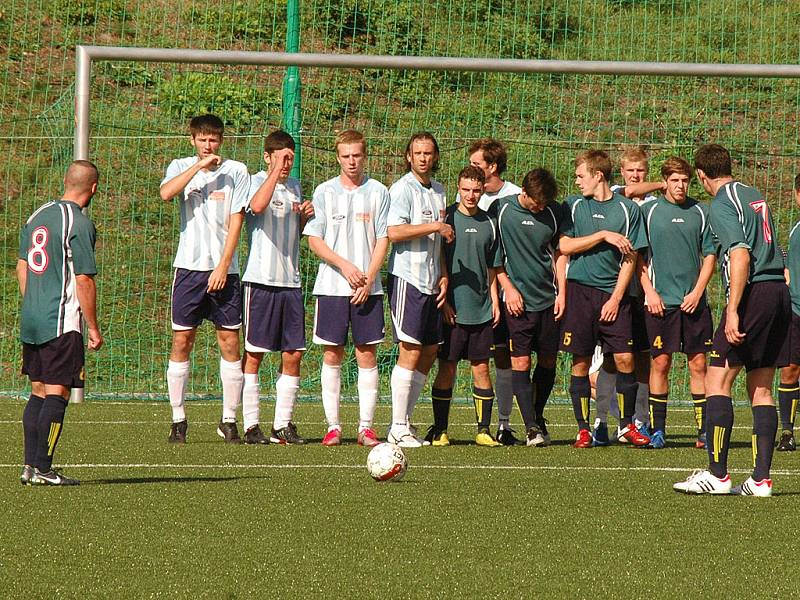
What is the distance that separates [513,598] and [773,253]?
117 inches

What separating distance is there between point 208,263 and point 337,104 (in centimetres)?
717

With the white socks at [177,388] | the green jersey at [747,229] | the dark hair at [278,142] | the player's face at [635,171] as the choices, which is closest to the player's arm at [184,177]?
the dark hair at [278,142]

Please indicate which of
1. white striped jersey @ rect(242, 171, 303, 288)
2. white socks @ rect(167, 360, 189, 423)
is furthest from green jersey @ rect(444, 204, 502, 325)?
white socks @ rect(167, 360, 189, 423)

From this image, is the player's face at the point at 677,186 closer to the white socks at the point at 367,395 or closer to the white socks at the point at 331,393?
the white socks at the point at 367,395

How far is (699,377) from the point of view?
9391mm

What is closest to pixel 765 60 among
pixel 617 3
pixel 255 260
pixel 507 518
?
pixel 617 3

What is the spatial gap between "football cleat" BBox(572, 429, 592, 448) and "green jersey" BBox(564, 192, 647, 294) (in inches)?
38.7

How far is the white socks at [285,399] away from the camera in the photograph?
895cm

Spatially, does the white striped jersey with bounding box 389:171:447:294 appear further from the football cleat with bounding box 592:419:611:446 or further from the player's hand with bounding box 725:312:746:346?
the player's hand with bounding box 725:312:746:346

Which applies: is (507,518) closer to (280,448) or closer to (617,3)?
(280,448)

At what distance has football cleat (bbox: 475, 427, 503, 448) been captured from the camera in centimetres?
899

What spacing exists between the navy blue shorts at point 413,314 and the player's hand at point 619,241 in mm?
1262

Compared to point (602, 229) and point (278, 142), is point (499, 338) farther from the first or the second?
point (278, 142)

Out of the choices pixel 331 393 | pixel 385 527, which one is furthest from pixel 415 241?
pixel 385 527
